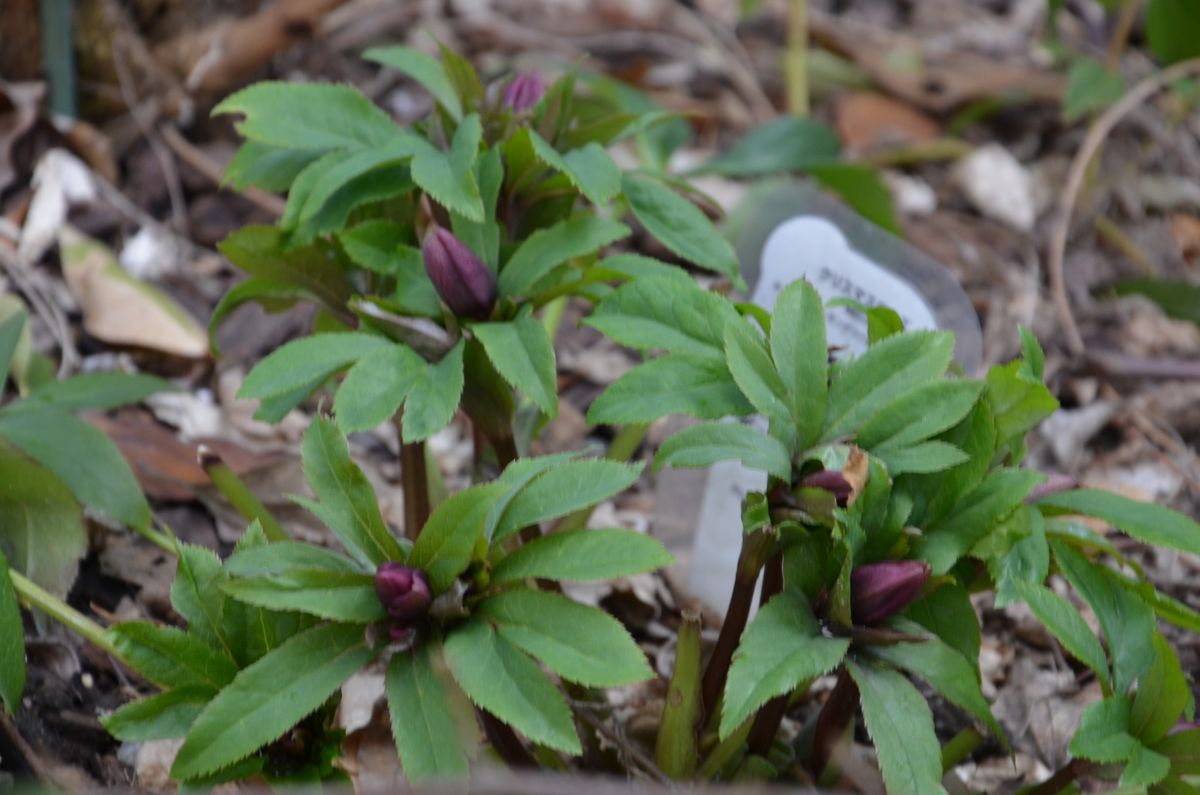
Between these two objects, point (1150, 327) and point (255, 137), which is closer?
point (255, 137)

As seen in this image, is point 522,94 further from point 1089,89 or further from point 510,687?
point 1089,89

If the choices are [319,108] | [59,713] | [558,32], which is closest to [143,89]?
[558,32]

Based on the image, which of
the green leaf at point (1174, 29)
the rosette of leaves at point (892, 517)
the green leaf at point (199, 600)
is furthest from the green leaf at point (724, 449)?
the green leaf at point (1174, 29)

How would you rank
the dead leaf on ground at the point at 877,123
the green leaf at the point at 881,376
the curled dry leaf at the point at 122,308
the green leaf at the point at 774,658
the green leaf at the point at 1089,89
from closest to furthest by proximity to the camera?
1. the green leaf at the point at 774,658
2. the green leaf at the point at 881,376
3. the curled dry leaf at the point at 122,308
4. the green leaf at the point at 1089,89
5. the dead leaf on ground at the point at 877,123

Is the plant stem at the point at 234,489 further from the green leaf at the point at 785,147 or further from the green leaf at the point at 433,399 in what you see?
the green leaf at the point at 785,147

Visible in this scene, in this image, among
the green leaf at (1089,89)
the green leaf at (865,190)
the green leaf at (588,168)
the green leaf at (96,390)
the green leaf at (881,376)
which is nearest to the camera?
the green leaf at (881,376)

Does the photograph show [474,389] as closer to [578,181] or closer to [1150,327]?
[578,181]
